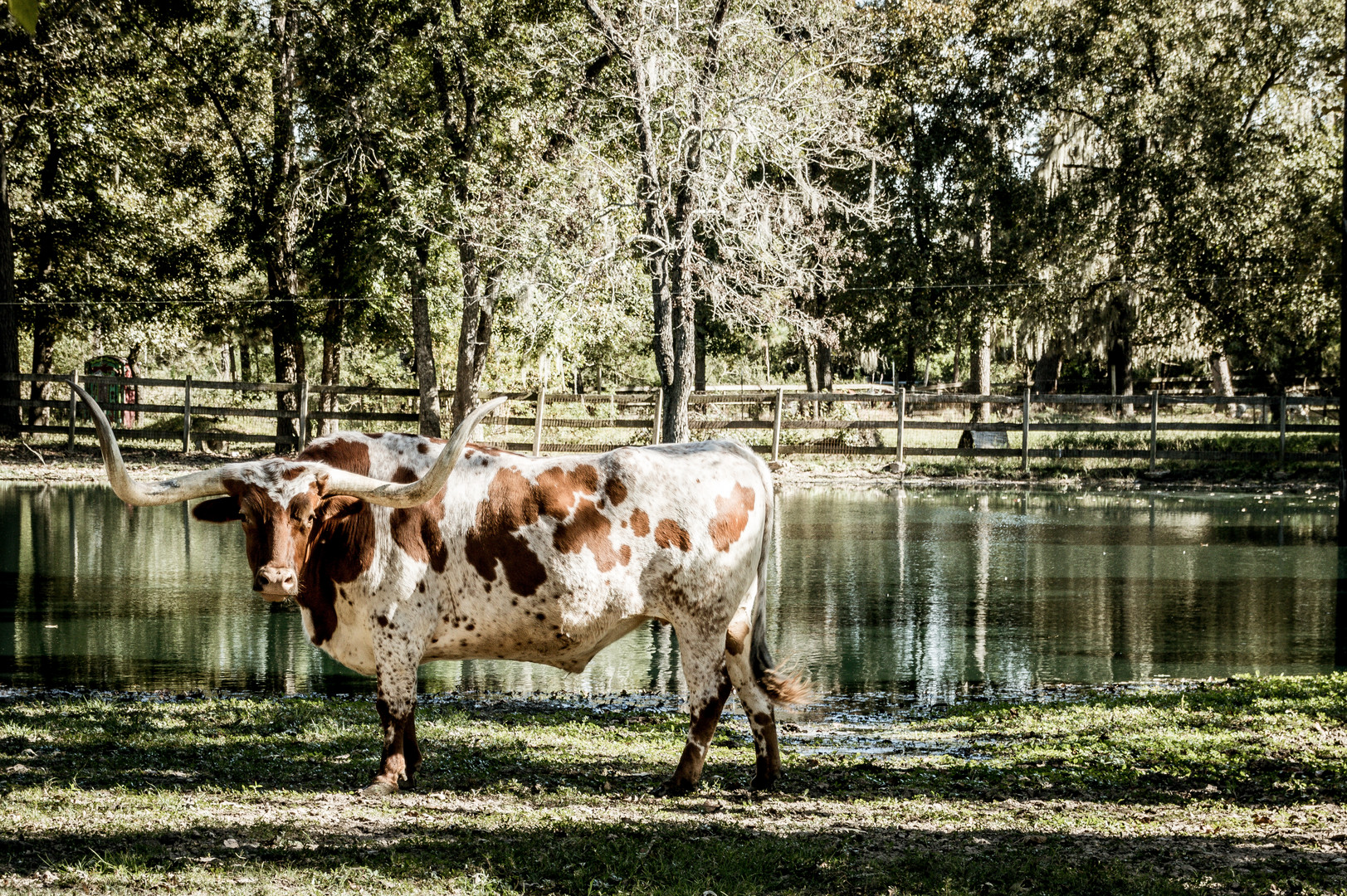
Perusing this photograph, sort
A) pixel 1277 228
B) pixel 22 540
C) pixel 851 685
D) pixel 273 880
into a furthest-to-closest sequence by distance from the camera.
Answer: pixel 1277 228
pixel 22 540
pixel 851 685
pixel 273 880

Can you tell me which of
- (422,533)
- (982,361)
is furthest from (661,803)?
(982,361)

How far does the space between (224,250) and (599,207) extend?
17926 mm

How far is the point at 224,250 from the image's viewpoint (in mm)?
33625

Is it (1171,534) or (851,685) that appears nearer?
(851,685)

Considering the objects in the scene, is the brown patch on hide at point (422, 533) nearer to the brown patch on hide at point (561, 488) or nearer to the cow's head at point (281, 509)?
the cow's head at point (281, 509)

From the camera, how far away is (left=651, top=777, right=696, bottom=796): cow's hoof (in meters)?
5.75

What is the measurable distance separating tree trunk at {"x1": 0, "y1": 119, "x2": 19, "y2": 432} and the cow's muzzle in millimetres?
28807

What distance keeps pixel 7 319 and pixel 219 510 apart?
29.6 meters

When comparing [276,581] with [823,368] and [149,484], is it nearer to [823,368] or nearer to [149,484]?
[149,484]

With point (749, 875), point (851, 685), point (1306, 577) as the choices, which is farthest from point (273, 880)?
point (1306, 577)

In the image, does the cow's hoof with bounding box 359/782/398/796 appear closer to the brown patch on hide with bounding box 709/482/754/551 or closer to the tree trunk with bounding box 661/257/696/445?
the brown patch on hide with bounding box 709/482/754/551

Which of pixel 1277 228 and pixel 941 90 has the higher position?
pixel 941 90

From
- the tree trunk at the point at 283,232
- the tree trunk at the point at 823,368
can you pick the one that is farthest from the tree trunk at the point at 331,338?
the tree trunk at the point at 823,368

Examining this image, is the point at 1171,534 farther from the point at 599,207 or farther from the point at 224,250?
the point at 224,250
